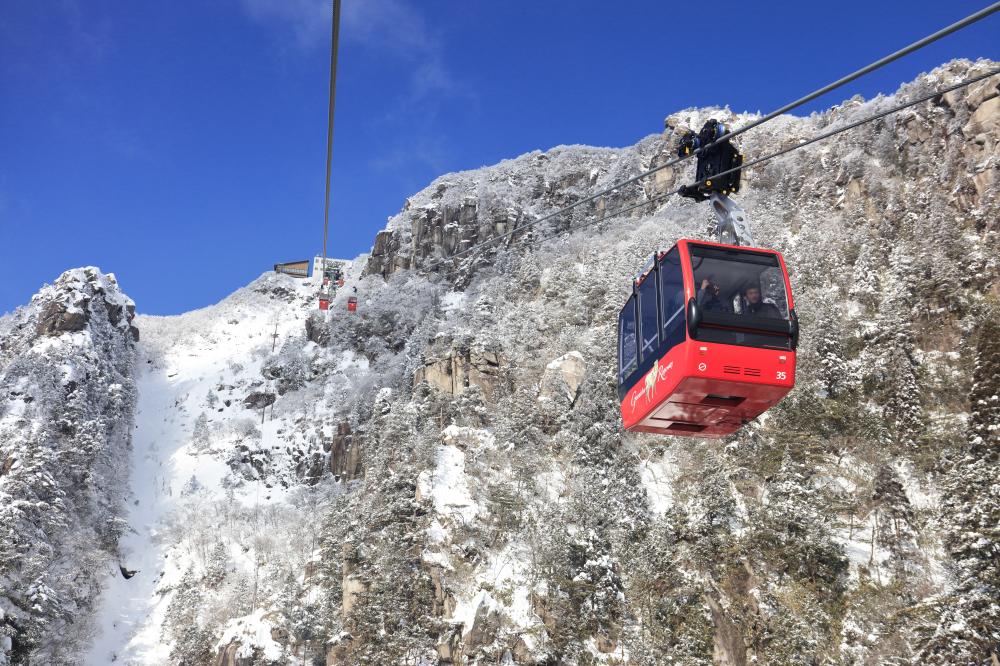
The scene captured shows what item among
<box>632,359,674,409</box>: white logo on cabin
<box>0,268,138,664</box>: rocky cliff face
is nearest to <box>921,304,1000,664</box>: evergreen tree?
<box>632,359,674,409</box>: white logo on cabin

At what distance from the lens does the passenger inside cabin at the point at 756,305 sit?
405 inches

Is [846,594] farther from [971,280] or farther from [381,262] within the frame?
[381,262]

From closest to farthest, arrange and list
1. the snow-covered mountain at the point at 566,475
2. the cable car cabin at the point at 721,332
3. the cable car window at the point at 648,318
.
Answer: the cable car cabin at the point at 721,332 < the cable car window at the point at 648,318 < the snow-covered mountain at the point at 566,475

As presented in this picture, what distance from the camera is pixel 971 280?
36.4 meters

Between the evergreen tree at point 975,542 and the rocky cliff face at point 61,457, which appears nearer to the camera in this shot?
the evergreen tree at point 975,542

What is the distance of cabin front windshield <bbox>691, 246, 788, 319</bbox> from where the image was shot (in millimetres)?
10203

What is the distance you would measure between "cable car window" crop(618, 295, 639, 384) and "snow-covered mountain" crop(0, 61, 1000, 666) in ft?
6.33

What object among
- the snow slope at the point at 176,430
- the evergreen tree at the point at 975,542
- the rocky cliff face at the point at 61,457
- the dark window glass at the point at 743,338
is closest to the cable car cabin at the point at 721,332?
the dark window glass at the point at 743,338

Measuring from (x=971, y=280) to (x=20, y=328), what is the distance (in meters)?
86.9

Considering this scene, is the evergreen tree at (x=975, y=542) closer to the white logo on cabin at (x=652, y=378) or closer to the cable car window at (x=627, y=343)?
the cable car window at (x=627, y=343)

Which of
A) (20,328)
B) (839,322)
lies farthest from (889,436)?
(20,328)

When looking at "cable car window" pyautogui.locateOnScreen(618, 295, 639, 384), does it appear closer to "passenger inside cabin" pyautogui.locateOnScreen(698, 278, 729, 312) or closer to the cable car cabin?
the cable car cabin

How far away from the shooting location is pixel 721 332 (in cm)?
1003

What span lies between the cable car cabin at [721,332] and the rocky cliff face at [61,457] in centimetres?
4694
